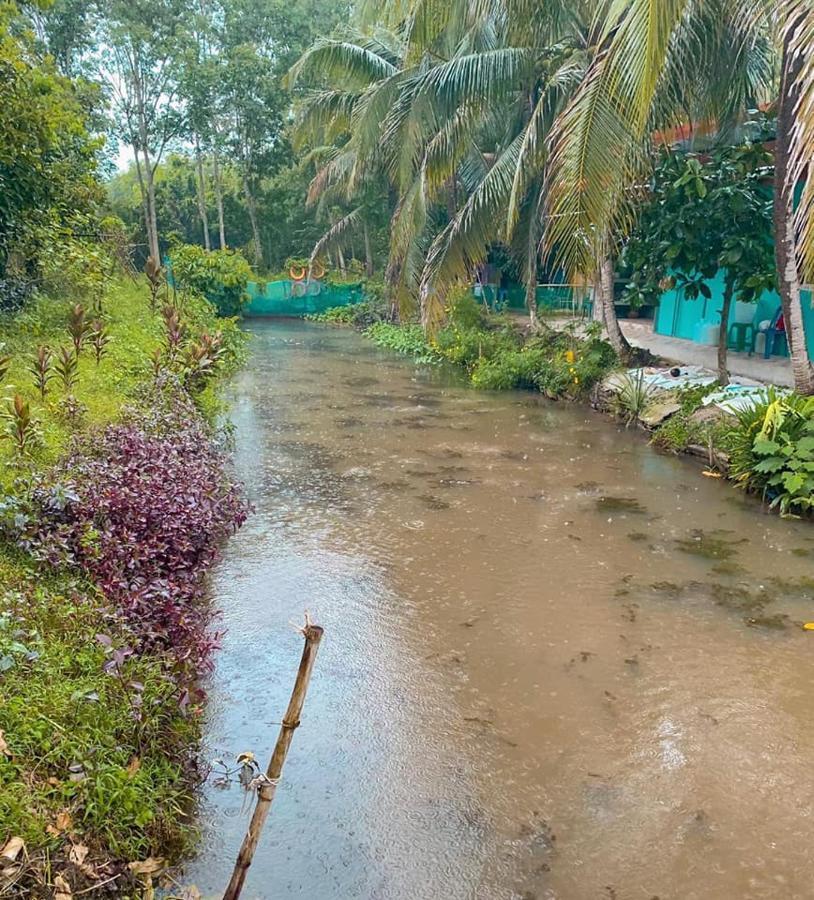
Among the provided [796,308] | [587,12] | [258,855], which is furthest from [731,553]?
[587,12]

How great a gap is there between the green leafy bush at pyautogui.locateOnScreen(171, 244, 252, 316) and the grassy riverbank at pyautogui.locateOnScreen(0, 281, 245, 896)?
42.2ft

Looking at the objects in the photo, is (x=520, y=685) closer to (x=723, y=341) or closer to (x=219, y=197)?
(x=723, y=341)

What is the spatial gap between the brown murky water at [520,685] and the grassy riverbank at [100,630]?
0.40 metres

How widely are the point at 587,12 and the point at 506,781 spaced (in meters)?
9.39

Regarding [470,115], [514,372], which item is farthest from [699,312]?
[470,115]

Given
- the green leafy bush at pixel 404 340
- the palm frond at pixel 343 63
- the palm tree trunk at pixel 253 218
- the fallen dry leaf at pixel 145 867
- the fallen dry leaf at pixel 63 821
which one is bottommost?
the fallen dry leaf at pixel 145 867

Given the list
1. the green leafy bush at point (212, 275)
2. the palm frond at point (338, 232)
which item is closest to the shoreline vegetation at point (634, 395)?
the palm frond at point (338, 232)

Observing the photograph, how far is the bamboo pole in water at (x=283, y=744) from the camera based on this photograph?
6.06 feet

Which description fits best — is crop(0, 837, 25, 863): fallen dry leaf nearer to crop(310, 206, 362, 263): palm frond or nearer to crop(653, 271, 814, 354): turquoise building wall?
crop(653, 271, 814, 354): turquoise building wall

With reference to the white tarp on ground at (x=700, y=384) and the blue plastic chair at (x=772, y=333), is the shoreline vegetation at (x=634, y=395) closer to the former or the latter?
the white tarp on ground at (x=700, y=384)

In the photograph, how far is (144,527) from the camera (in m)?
4.09

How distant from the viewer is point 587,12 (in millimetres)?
9281

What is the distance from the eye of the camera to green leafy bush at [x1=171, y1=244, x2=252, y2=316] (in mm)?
18484

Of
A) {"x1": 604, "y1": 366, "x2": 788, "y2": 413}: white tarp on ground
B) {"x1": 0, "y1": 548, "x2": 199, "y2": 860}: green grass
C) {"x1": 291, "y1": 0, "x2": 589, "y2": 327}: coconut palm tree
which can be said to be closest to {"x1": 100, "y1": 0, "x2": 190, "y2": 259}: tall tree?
{"x1": 291, "y1": 0, "x2": 589, "y2": 327}: coconut palm tree
